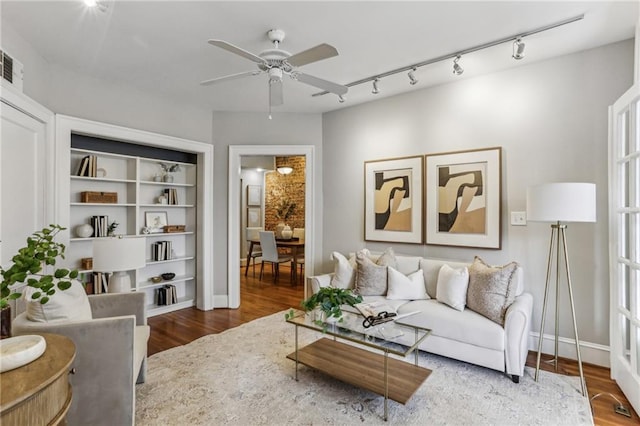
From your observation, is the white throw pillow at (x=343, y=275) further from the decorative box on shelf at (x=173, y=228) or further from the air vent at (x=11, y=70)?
the air vent at (x=11, y=70)

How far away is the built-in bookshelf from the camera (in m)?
3.61

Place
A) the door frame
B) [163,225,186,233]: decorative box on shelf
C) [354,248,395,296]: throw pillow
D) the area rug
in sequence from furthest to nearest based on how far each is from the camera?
1. the door frame
2. [163,225,186,233]: decorative box on shelf
3. [354,248,395,296]: throw pillow
4. the area rug

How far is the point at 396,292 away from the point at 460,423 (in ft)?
4.42

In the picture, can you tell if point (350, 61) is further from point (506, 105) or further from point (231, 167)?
point (231, 167)

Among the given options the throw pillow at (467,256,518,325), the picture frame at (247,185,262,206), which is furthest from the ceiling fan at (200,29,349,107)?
the picture frame at (247,185,262,206)

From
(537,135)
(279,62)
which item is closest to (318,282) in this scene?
(279,62)

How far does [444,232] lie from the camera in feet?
11.8

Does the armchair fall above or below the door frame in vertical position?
below

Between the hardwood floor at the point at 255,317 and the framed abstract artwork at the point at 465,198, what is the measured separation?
4.00 feet

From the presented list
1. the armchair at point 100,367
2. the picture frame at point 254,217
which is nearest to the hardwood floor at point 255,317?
the armchair at point 100,367

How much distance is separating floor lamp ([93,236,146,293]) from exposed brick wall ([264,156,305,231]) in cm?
510

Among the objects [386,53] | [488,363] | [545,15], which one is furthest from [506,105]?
[488,363]

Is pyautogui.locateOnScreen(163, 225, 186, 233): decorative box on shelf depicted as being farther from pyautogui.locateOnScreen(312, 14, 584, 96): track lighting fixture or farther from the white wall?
the white wall

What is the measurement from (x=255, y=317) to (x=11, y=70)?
10.8 feet
